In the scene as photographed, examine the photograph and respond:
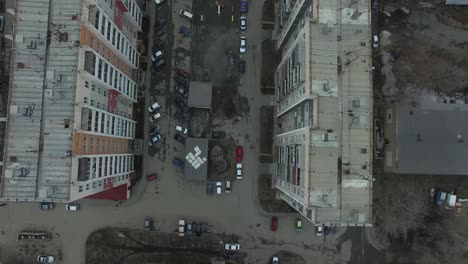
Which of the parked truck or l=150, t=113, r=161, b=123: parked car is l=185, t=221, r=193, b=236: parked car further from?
the parked truck

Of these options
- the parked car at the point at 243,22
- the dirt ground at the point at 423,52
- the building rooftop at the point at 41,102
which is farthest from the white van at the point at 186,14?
the dirt ground at the point at 423,52

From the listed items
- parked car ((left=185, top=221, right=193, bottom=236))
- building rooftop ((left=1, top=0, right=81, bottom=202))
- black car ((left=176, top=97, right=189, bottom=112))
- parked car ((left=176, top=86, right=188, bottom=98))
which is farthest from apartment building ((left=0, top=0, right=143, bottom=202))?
parked car ((left=185, top=221, right=193, bottom=236))

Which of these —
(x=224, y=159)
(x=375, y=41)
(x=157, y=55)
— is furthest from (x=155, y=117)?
(x=375, y=41)

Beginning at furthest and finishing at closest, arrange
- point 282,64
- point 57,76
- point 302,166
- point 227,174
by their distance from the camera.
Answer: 1. point 227,174
2. point 282,64
3. point 302,166
4. point 57,76

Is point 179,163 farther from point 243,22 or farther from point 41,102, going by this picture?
point 243,22

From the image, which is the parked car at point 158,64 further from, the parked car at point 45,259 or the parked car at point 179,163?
the parked car at point 45,259

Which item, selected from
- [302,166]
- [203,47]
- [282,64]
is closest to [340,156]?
[302,166]

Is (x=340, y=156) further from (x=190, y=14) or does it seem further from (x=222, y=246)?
(x=190, y=14)
